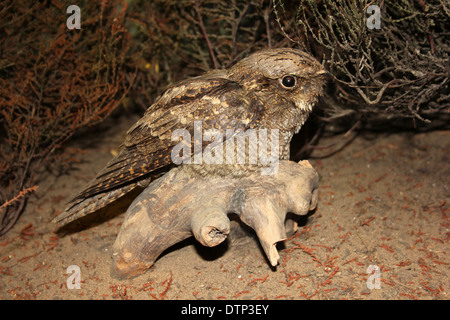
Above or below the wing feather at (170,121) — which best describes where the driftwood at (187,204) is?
below

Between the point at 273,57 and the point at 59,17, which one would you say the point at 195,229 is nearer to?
the point at 273,57

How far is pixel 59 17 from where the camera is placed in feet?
12.5

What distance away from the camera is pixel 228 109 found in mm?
2598

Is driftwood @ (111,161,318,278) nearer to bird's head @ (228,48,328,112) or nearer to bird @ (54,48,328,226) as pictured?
bird @ (54,48,328,226)

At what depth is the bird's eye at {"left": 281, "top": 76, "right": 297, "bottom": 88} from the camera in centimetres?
269

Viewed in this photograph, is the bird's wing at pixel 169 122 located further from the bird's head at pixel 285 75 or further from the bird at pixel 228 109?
the bird's head at pixel 285 75

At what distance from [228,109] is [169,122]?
1.46ft

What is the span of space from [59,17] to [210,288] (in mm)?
3000

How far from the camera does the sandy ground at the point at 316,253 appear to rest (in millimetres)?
2648

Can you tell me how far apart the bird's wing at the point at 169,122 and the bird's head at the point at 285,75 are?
12cm

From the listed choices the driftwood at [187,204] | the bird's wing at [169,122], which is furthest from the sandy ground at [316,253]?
the bird's wing at [169,122]

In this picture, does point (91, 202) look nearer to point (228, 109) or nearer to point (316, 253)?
point (228, 109)

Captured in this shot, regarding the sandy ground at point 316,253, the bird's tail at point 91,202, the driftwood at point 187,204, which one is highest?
the bird's tail at point 91,202

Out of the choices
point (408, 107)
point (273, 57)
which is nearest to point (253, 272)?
point (273, 57)
